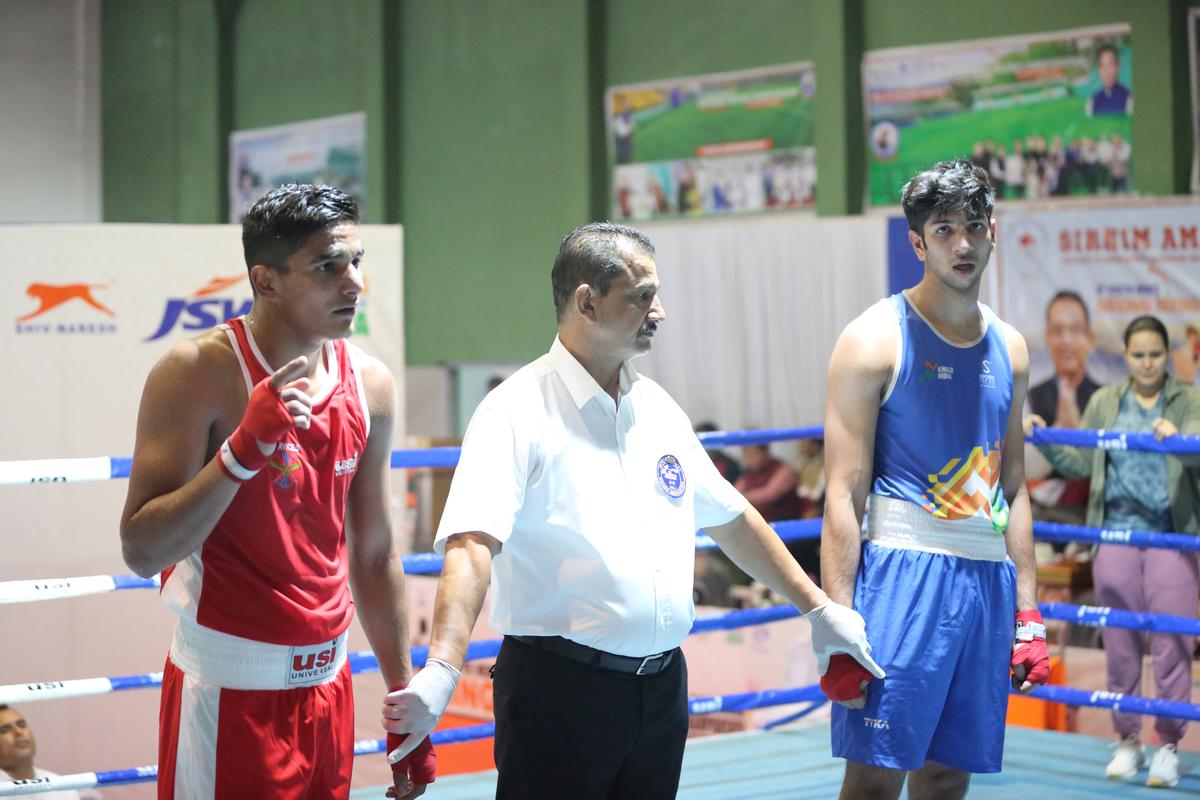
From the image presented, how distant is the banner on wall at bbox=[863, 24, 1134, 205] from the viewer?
7.66m

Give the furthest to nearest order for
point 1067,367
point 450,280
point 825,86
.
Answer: point 450,280, point 825,86, point 1067,367

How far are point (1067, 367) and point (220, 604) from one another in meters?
6.04

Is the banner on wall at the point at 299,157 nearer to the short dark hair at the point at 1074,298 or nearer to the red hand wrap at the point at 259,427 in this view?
the short dark hair at the point at 1074,298

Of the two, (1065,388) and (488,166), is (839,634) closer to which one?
(1065,388)

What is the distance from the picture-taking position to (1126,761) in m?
4.11

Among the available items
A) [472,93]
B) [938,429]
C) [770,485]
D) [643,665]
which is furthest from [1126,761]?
[472,93]

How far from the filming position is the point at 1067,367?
24.0 feet

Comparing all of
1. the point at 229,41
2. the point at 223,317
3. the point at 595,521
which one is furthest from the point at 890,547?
the point at 229,41

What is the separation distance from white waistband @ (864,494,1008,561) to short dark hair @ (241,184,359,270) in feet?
4.31

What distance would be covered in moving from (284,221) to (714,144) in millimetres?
7795

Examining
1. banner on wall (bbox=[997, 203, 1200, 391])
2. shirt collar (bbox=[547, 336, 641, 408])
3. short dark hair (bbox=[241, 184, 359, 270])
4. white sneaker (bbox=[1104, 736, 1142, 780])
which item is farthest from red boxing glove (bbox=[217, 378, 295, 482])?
banner on wall (bbox=[997, 203, 1200, 391])

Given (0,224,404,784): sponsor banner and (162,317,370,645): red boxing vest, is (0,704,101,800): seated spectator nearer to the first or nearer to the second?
(0,224,404,784): sponsor banner

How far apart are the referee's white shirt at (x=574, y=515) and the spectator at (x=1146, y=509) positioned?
321 centimetres

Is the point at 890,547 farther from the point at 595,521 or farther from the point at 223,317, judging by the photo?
the point at 223,317
